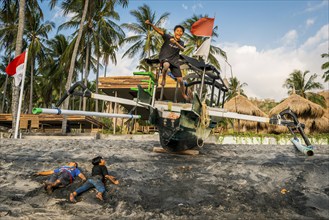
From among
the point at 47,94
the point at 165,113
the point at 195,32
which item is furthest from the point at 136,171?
the point at 47,94

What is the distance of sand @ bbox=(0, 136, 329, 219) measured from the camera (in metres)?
5.50

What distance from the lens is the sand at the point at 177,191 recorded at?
5500 mm

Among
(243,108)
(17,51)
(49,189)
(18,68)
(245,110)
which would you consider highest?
(17,51)

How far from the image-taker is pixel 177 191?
659 centimetres

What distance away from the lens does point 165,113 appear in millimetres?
9344

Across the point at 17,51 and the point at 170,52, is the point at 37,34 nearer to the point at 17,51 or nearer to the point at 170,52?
the point at 17,51

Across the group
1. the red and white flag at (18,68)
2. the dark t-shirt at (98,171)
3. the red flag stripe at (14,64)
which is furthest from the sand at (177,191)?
the red flag stripe at (14,64)

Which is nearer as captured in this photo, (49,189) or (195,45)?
(49,189)

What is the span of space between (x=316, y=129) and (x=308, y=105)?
2.22m

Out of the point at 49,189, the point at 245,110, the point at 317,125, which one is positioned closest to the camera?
the point at 49,189

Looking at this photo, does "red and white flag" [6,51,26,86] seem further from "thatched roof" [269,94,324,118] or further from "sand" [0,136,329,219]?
"thatched roof" [269,94,324,118]

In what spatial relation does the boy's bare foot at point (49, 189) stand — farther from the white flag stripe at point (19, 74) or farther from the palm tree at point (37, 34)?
the palm tree at point (37, 34)

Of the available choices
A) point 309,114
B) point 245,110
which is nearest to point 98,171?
point 245,110

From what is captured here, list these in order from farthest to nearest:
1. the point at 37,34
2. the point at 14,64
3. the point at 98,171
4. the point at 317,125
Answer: the point at 37,34 → the point at 317,125 → the point at 14,64 → the point at 98,171
